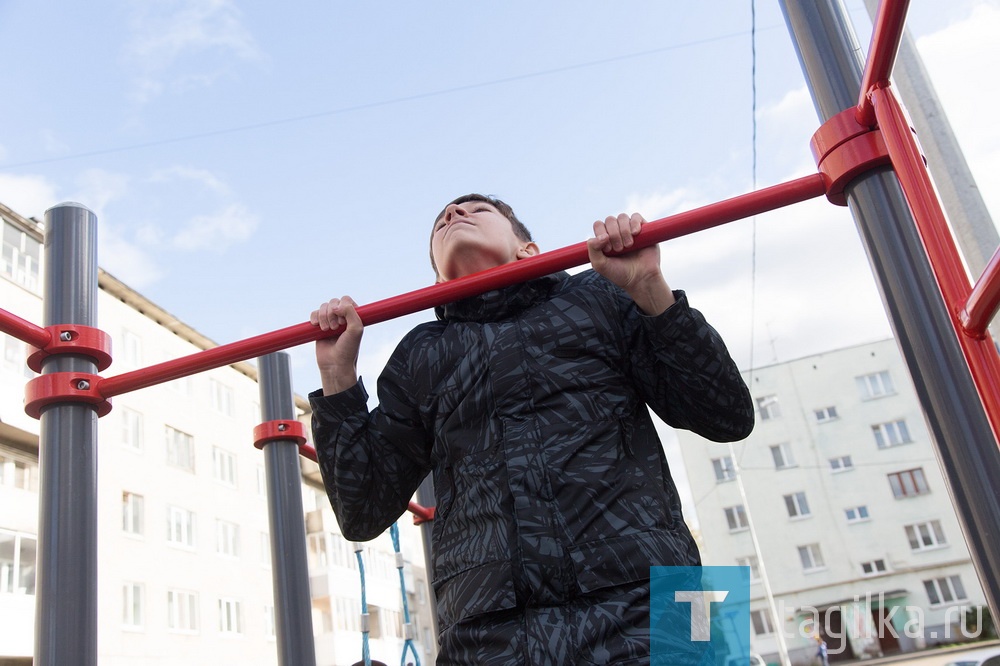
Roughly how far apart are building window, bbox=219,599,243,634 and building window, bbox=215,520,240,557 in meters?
0.93

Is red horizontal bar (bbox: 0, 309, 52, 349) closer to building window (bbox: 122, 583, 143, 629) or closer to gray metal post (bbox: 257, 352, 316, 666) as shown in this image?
gray metal post (bbox: 257, 352, 316, 666)

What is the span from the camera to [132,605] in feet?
45.4

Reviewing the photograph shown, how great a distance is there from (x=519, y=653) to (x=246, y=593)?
1757 cm

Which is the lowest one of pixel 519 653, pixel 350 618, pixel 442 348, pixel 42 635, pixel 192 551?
pixel 519 653

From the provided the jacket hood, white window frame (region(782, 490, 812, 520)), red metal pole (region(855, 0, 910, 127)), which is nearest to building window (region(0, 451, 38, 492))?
the jacket hood

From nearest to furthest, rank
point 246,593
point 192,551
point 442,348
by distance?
point 442,348, point 192,551, point 246,593

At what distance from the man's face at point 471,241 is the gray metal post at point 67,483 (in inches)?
26.9

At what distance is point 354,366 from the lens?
128 cm

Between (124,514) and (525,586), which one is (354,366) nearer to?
(525,586)

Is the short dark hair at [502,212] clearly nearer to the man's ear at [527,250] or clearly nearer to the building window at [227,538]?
the man's ear at [527,250]

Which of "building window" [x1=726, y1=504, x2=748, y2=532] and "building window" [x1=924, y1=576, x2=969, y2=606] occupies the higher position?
"building window" [x1=726, y1=504, x2=748, y2=532]

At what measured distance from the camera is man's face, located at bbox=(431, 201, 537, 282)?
1387 millimetres

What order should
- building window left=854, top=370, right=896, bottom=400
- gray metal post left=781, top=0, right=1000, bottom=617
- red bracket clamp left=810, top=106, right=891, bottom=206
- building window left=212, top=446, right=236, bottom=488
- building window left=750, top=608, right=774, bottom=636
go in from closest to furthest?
gray metal post left=781, top=0, right=1000, bottom=617 → red bracket clamp left=810, top=106, right=891, bottom=206 → building window left=212, top=446, right=236, bottom=488 → building window left=750, top=608, right=774, bottom=636 → building window left=854, top=370, right=896, bottom=400

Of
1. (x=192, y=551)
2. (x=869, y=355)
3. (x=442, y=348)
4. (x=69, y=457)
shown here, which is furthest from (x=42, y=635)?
(x=869, y=355)
